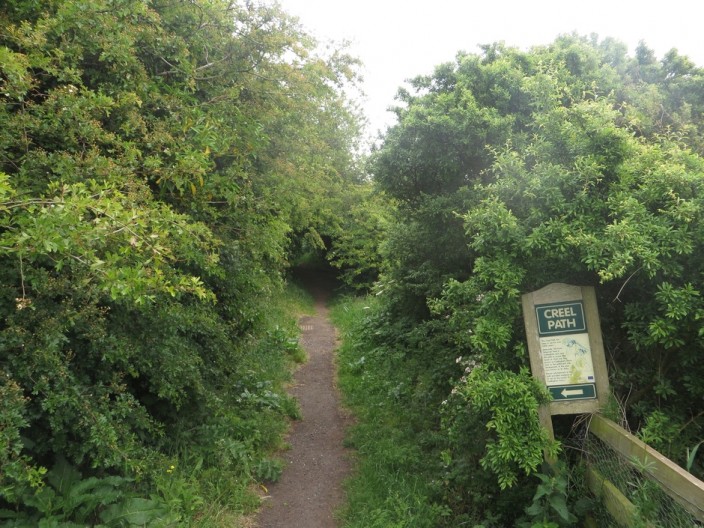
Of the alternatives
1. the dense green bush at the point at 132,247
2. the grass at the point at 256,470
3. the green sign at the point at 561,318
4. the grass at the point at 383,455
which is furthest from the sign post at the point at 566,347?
the grass at the point at 256,470

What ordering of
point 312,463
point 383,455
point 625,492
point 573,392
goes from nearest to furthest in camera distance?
point 625,492
point 573,392
point 383,455
point 312,463

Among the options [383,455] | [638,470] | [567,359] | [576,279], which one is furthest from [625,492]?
[383,455]

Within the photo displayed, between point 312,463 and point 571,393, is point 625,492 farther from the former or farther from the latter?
point 312,463

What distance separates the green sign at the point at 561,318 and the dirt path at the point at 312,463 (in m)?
3.08

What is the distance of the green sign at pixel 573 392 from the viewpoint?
155 inches

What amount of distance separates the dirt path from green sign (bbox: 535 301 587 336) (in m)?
3.08

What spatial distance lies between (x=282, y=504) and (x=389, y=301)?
6553 mm

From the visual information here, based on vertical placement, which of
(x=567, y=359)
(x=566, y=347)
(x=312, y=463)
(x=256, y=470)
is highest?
(x=566, y=347)

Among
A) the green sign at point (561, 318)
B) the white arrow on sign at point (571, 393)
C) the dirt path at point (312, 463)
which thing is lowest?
the dirt path at point (312, 463)

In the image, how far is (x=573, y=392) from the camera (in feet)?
13.0

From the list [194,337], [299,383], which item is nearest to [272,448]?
[194,337]

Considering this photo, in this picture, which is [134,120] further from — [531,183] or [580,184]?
[580,184]

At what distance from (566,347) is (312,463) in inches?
151

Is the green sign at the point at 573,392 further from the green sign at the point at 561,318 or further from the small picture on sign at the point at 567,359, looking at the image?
the green sign at the point at 561,318
